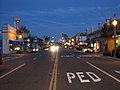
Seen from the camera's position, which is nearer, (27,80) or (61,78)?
(27,80)

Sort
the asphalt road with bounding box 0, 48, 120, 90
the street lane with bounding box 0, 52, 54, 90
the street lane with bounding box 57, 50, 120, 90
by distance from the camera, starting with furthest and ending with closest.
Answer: the street lane with bounding box 0, 52, 54, 90 → the asphalt road with bounding box 0, 48, 120, 90 → the street lane with bounding box 57, 50, 120, 90

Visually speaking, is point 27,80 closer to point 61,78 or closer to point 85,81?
point 61,78

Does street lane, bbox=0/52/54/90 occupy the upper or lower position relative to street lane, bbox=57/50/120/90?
lower

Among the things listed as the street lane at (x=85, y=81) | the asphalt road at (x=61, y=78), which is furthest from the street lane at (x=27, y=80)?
the street lane at (x=85, y=81)

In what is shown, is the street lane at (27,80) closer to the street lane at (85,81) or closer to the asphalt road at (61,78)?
the asphalt road at (61,78)

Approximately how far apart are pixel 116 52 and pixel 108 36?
26.1 meters

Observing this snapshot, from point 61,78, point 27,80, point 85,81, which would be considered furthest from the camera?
point 61,78

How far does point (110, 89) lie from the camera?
40.2 feet

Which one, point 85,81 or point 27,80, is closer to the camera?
point 85,81

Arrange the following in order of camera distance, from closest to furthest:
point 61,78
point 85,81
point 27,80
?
point 85,81
point 27,80
point 61,78

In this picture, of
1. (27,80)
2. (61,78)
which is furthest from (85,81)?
(27,80)

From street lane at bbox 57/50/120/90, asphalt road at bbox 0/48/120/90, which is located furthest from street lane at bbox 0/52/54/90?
street lane at bbox 57/50/120/90

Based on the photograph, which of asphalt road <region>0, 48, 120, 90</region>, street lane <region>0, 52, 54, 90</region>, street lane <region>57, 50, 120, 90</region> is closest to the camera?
street lane <region>57, 50, 120, 90</region>

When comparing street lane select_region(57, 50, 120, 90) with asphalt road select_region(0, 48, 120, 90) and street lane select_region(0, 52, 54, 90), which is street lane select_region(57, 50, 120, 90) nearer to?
asphalt road select_region(0, 48, 120, 90)
